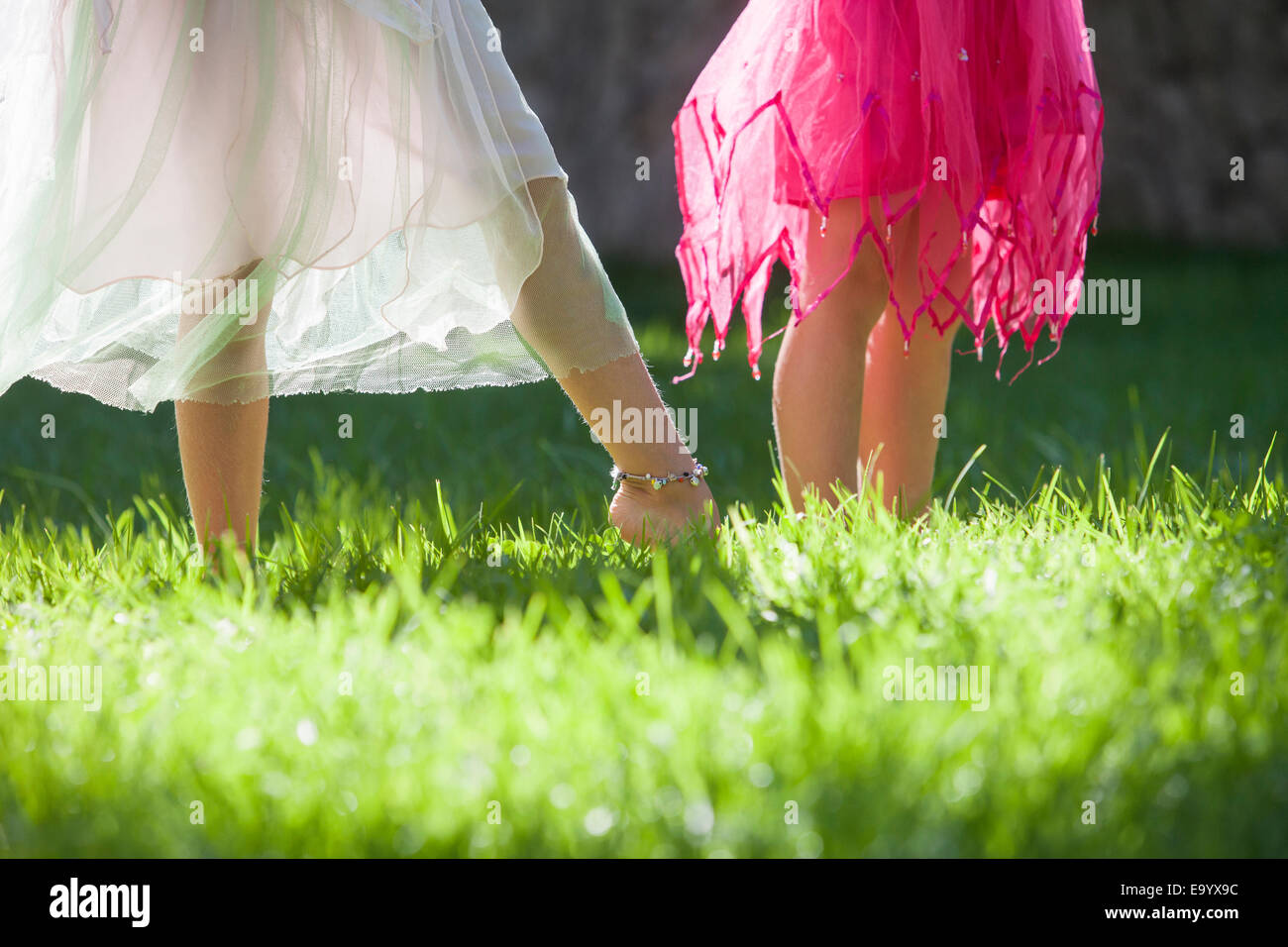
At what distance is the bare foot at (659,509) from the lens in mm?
2014

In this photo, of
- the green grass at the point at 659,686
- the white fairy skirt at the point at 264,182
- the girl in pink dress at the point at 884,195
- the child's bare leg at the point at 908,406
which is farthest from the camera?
the child's bare leg at the point at 908,406

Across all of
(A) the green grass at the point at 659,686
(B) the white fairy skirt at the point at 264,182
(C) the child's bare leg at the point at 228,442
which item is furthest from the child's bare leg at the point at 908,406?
(C) the child's bare leg at the point at 228,442

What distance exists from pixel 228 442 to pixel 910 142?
3.48ft

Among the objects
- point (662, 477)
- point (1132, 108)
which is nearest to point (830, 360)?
point (662, 477)

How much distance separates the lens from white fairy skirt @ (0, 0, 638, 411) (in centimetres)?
172

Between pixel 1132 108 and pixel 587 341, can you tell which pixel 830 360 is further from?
pixel 1132 108

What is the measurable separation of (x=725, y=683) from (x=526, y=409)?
2.53 meters

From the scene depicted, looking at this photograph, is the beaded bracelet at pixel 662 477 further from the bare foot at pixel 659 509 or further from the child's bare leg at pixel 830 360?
the child's bare leg at pixel 830 360

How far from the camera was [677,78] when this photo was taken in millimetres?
7984

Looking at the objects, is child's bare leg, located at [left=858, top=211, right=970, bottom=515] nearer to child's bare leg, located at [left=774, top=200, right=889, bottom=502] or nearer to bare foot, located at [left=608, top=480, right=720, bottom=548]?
child's bare leg, located at [left=774, top=200, right=889, bottom=502]

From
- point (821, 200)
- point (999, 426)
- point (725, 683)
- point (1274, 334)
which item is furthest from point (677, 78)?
point (725, 683)

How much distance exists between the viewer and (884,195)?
6.48 ft

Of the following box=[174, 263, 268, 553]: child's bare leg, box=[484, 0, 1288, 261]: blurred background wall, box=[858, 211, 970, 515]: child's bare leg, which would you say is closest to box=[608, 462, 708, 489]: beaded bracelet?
box=[858, 211, 970, 515]: child's bare leg

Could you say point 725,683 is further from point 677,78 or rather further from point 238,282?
point 677,78
